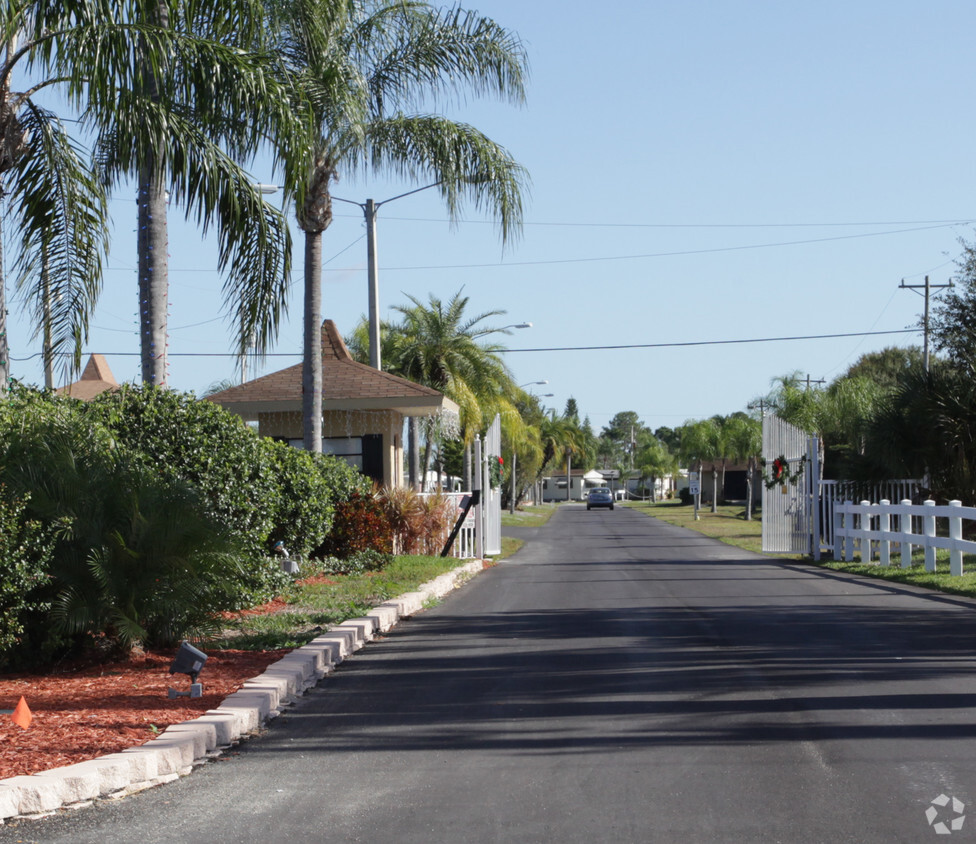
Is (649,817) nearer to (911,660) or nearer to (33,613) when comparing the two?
(911,660)

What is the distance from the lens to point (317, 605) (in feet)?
39.9

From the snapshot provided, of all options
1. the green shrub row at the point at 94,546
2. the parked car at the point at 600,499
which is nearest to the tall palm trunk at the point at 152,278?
the green shrub row at the point at 94,546

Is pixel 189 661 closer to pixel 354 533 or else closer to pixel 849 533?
pixel 354 533

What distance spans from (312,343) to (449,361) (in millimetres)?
15810

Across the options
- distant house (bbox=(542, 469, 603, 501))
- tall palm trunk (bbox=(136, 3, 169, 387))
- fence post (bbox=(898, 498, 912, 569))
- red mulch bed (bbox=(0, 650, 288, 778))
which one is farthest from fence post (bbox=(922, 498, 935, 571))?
distant house (bbox=(542, 469, 603, 501))

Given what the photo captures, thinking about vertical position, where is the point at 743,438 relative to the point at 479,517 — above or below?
above

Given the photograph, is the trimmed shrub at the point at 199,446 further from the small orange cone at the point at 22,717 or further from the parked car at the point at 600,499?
the parked car at the point at 600,499

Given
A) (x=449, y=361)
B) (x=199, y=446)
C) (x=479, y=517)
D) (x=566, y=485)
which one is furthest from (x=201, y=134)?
(x=566, y=485)

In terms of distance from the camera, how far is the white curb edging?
5.03 metres

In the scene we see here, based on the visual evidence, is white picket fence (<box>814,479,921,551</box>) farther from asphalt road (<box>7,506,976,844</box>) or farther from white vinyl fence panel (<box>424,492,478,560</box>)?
asphalt road (<box>7,506,976,844</box>)

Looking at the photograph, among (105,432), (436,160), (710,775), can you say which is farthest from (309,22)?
(710,775)

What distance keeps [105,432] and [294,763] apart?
4.91m

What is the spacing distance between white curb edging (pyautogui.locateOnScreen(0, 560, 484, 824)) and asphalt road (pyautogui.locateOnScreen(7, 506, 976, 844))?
0.14 m

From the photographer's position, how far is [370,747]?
6.20 meters
